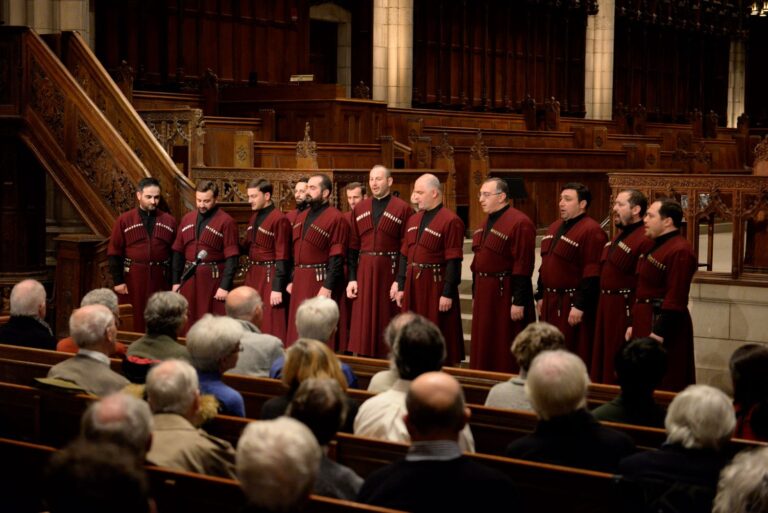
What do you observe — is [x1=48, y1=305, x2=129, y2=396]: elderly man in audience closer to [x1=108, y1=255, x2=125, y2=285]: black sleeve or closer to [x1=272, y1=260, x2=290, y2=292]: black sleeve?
[x1=272, y1=260, x2=290, y2=292]: black sleeve

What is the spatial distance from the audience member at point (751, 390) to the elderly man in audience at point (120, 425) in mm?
2334

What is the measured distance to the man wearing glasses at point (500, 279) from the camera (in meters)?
7.41

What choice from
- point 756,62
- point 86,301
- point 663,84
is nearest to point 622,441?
point 86,301

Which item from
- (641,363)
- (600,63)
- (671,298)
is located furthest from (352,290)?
(600,63)

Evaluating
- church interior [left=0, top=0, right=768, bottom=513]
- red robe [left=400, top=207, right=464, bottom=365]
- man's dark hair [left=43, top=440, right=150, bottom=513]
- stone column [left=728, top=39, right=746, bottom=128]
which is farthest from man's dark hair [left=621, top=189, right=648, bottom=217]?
stone column [left=728, top=39, right=746, bottom=128]

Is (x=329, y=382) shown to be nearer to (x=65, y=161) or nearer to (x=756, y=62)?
(x=65, y=161)

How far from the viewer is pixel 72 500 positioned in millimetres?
2568

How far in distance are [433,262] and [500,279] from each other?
51 centimetres

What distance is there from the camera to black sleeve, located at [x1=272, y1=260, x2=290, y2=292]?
8242 mm

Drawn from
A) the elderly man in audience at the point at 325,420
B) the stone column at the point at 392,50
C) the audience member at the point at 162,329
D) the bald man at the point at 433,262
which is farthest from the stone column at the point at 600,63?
the elderly man in audience at the point at 325,420

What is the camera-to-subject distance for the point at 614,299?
7094 millimetres

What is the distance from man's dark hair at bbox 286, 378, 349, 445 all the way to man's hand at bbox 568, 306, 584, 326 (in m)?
3.83

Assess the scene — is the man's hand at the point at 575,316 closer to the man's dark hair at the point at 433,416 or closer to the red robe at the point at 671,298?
the red robe at the point at 671,298

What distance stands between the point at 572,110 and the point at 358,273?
51.7 feet
